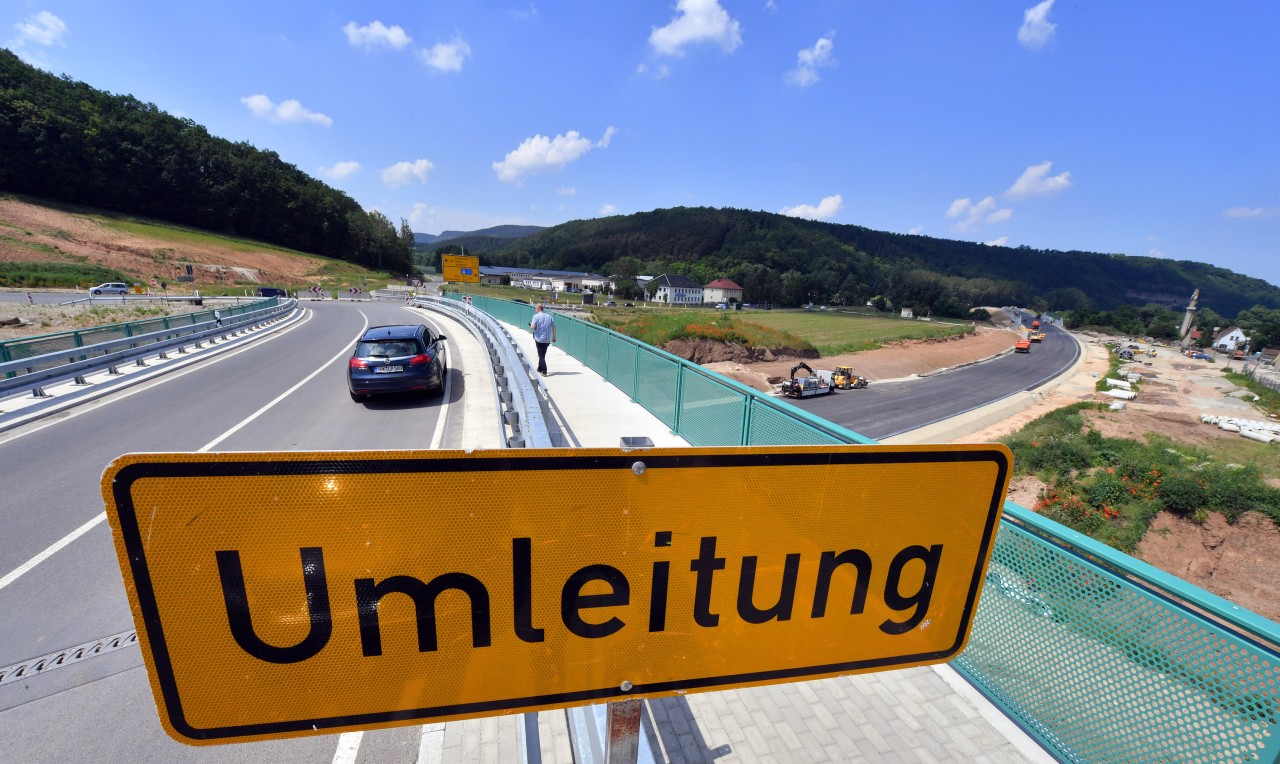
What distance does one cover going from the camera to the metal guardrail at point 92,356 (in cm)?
895

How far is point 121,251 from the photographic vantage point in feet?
190

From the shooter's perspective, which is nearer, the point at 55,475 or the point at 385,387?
the point at 55,475

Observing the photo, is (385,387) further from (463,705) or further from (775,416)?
(463,705)

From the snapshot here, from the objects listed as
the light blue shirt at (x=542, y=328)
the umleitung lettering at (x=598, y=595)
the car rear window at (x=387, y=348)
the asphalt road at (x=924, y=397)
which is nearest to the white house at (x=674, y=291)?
the asphalt road at (x=924, y=397)

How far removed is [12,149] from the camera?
69.0 meters

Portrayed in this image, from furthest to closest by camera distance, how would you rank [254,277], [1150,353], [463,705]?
[1150,353]
[254,277]
[463,705]

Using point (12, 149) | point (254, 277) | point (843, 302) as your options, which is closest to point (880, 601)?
point (254, 277)

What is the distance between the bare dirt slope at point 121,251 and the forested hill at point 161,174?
13.0 metres

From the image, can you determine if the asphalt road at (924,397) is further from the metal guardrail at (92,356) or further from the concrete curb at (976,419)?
the metal guardrail at (92,356)

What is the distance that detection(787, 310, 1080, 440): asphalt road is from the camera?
90.6 feet

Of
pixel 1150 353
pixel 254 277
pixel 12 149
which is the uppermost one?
pixel 12 149

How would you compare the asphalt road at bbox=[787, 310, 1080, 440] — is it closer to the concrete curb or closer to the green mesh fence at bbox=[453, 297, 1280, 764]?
the concrete curb

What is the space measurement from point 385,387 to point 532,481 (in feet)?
32.2

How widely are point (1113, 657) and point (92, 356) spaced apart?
1737 centimetres
